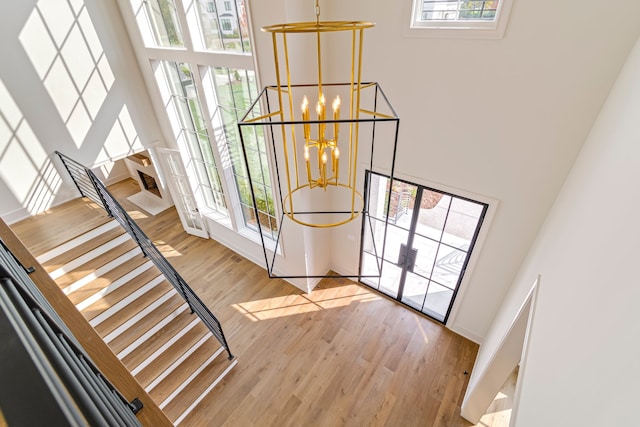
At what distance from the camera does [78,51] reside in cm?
443

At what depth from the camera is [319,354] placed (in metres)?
4.63

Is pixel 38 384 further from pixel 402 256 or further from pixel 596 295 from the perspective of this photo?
pixel 402 256

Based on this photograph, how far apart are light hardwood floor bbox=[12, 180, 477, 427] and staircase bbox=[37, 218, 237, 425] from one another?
252 mm

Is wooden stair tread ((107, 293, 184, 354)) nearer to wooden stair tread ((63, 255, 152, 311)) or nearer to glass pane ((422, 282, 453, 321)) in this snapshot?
wooden stair tread ((63, 255, 152, 311))

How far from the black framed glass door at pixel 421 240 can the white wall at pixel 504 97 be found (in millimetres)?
379

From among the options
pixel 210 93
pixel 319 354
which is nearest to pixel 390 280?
pixel 319 354

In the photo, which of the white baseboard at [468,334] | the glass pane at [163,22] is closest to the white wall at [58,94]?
the glass pane at [163,22]

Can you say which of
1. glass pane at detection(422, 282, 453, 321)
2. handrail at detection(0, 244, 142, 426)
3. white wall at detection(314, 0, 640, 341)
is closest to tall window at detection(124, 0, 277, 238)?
white wall at detection(314, 0, 640, 341)

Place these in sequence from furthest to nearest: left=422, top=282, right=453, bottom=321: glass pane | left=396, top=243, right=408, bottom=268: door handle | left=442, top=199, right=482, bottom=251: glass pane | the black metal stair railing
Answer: left=422, top=282, right=453, bottom=321: glass pane < left=396, top=243, right=408, bottom=268: door handle < the black metal stair railing < left=442, top=199, right=482, bottom=251: glass pane

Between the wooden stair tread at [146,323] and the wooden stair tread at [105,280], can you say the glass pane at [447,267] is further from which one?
the wooden stair tread at [105,280]

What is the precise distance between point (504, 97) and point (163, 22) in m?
4.85

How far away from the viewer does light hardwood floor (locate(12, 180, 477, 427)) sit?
3975mm

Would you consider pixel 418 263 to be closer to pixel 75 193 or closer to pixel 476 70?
pixel 476 70

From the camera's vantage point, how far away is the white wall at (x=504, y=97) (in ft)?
8.05
